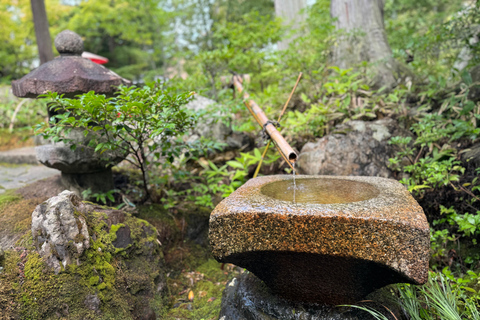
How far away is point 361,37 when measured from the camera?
16.0 feet

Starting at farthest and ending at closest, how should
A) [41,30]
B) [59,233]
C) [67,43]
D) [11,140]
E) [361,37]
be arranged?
[11,140], [361,37], [41,30], [67,43], [59,233]

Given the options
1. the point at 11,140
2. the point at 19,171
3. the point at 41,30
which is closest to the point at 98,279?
the point at 19,171

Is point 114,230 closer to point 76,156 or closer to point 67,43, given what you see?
point 76,156

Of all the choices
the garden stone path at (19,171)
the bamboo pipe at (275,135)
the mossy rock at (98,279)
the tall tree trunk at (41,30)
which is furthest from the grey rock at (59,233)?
the tall tree trunk at (41,30)

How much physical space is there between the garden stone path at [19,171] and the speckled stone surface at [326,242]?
2.75 metres

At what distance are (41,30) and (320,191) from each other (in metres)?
4.13

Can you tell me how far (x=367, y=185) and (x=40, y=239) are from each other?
2.08m

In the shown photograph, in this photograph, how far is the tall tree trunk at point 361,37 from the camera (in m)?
4.67

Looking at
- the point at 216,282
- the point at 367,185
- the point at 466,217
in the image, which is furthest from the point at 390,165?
the point at 216,282

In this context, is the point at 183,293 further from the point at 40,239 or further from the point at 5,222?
the point at 5,222

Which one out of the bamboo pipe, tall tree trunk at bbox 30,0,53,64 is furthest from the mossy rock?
tall tree trunk at bbox 30,0,53,64

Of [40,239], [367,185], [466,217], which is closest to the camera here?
[40,239]

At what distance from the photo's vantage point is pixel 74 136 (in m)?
2.63

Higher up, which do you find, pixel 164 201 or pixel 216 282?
pixel 164 201
